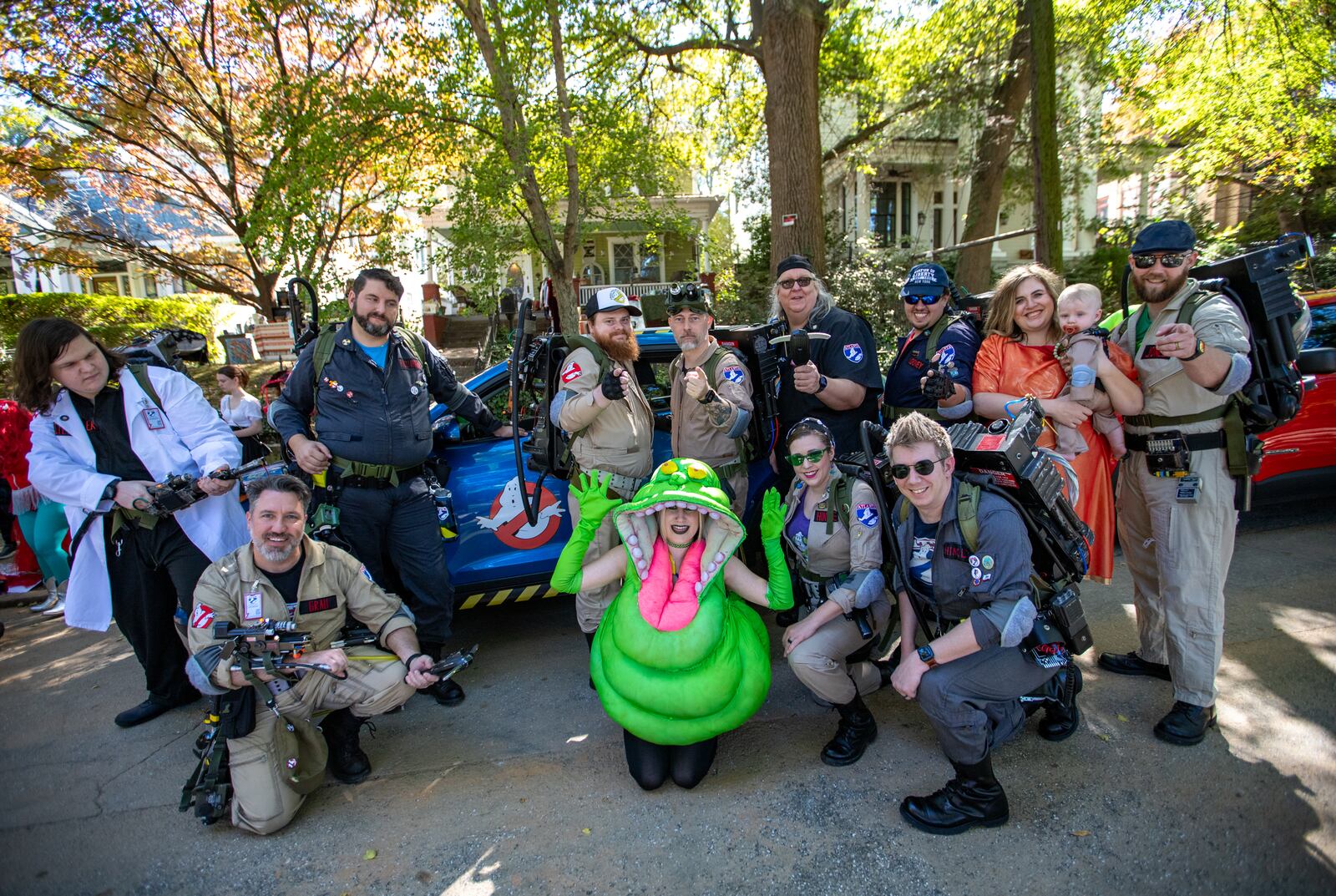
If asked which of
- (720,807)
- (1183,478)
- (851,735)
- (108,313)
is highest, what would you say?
(108,313)

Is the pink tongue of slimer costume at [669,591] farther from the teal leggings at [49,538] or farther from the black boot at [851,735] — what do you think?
the teal leggings at [49,538]

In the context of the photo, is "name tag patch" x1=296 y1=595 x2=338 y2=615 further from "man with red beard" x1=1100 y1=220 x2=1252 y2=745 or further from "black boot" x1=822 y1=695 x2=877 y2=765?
"man with red beard" x1=1100 y1=220 x2=1252 y2=745

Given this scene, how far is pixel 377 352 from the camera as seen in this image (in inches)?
136

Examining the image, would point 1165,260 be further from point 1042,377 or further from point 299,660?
point 299,660

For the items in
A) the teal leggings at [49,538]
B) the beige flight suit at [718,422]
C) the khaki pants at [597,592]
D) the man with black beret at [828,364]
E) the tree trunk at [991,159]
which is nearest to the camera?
the khaki pants at [597,592]

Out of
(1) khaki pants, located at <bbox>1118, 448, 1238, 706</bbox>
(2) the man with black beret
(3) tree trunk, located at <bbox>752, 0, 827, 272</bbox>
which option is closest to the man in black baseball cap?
(2) the man with black beret

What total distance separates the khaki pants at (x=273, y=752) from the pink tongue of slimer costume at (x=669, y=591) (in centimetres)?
111

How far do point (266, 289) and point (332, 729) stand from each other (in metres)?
9.91

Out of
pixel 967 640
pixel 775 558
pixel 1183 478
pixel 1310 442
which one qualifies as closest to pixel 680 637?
pixel 775 558

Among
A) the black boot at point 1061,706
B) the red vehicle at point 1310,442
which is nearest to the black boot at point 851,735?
the black boot at point 1061,706

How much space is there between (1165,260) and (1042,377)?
0.61m

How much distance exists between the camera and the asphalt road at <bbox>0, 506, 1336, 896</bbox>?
2344 mm

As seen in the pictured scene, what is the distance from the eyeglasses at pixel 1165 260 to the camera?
112 inches

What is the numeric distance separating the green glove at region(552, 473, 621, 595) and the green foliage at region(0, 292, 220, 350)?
12560 mm
